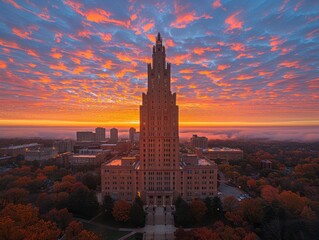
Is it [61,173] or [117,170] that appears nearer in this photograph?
[117,170]

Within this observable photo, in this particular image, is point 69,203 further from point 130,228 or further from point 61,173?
point 61,173

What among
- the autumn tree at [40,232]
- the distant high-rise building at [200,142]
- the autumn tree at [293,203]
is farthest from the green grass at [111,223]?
the distant high-rise building at [200,142]

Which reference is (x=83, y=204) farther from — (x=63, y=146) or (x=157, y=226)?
(x=63, y=146)

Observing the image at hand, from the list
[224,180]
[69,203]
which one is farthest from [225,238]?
[224,180]

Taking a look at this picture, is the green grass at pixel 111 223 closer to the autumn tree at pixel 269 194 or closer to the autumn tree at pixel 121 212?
the autumn tree at pixel 121 212

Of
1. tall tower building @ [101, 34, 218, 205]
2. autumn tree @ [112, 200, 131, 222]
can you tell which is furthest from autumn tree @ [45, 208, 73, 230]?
tall tower building @ [101, 34, 218, 205]
